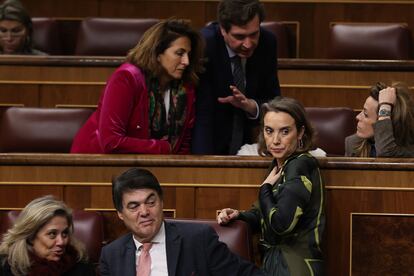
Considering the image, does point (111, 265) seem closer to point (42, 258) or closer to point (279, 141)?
point (42, 258)

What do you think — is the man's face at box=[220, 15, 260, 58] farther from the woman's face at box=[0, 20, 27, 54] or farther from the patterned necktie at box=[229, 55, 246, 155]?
the woman's face at box=[0, 20, 27, 54]

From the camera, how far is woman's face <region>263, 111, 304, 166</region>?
1613mm

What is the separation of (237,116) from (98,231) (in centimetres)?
40

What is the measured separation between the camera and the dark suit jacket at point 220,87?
188cm

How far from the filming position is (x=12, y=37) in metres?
2.43

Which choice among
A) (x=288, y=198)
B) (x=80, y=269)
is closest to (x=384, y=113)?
(x=288, y=198)

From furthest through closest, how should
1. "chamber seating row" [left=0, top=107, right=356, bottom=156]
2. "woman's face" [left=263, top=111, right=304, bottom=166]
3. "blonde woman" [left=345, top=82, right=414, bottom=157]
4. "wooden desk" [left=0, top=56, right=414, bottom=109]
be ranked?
"wooden desk" [left=0, top=56, right=414, bottom=109] < "chamber seating row" [left=0, top=107, right=356, bottom=156] < "blonde woman" [left=345, top=82, right=414, bottom=157] < "woman's face" [left=263, top=111, right=304, bottom=166]

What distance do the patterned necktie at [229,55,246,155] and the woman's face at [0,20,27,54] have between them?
0.71m

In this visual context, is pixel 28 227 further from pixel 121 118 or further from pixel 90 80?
pixel 90 80

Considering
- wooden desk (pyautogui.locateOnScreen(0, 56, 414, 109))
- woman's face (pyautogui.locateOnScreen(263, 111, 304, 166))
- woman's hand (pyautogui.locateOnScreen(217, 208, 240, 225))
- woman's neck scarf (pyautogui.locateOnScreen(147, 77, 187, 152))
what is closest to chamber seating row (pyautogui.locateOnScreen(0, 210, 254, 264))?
woman's hand (pyautogui.locateOnScreen(217, 208, 240, 225))

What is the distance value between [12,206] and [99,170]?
152 millimetres

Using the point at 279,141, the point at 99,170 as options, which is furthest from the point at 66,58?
the point at 279,141

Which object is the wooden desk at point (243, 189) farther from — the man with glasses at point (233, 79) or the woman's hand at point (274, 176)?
the man with glasses at point (233, 79)

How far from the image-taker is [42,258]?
1.54m
